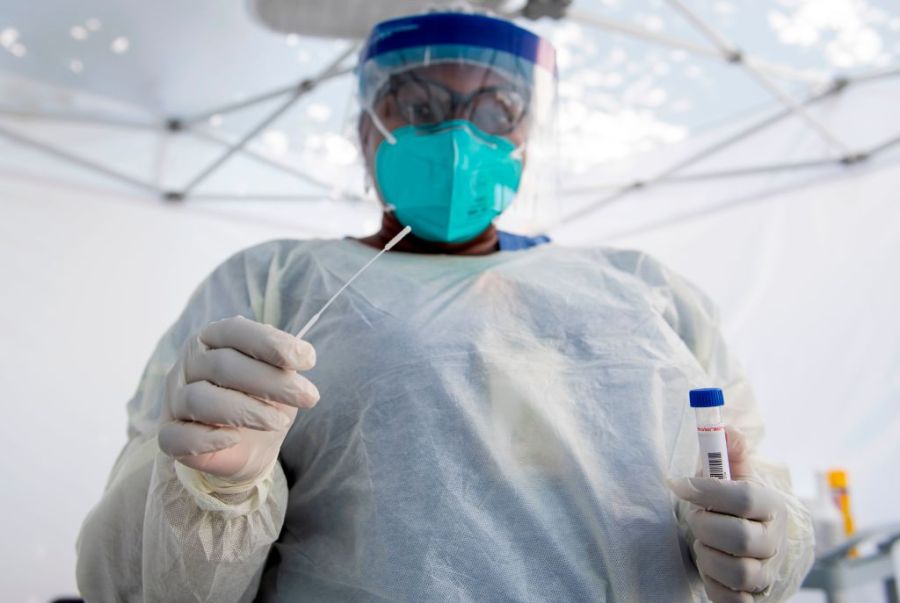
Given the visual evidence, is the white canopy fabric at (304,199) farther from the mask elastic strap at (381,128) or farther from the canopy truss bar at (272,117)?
the mask elastic strap at (381,128)

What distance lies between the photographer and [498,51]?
97cm

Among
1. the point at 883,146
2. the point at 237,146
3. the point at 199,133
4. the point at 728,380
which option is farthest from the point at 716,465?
the point at 199,133

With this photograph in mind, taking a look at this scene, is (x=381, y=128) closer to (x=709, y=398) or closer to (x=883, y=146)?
(x=709, y=398)

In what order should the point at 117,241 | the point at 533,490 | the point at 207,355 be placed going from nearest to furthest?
1. the point at 207,355
2. the point at 533,490
3. the point at 117,241

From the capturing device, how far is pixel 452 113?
946 mm

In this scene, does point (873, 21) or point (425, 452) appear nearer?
point (425, 452)

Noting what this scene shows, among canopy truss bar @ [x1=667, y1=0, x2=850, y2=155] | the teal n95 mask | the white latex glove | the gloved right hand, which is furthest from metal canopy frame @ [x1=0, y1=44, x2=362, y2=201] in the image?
the white latex glove

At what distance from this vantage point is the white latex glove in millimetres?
672

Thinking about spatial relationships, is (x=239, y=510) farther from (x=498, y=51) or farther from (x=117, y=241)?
(x=117, y=241)

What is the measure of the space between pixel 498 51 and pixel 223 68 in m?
2.10

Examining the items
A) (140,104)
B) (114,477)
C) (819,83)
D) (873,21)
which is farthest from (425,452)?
(140,104)

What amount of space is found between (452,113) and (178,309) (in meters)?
2.62

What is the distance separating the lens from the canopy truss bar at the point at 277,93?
237cm

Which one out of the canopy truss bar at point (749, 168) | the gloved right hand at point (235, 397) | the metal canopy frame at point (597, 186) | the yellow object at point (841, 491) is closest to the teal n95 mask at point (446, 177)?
the gloved right hand at point (235, 397)
